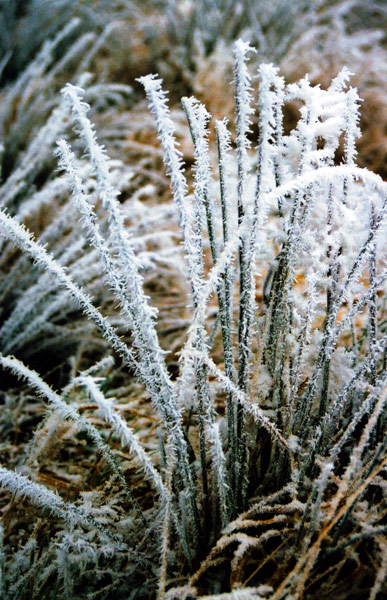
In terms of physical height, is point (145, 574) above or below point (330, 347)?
below

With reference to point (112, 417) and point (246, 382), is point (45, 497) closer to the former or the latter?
point (112, 417)

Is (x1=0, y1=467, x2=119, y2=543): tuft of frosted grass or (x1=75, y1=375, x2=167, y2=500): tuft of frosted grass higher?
(x1=75, y1=375, x2=167, y2=500): tuft of frosted grass

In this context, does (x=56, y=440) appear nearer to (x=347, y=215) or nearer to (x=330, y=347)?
(x=330, y=347)

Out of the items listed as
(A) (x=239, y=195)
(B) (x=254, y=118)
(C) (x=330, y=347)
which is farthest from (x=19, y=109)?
(C) (x=330, y=347)

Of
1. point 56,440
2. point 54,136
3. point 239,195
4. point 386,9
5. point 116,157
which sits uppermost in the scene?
point 386,9

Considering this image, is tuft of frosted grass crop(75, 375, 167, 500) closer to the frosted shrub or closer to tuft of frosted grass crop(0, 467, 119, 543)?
the frosted shrub

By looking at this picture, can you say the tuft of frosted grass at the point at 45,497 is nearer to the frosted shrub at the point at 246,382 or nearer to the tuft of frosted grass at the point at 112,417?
the frosted shrub at the point at 246,382

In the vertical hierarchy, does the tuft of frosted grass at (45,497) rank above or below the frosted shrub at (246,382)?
below

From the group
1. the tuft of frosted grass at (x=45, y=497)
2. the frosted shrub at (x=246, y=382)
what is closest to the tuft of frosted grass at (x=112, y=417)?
the frosted shrub at (x=246, y=382)

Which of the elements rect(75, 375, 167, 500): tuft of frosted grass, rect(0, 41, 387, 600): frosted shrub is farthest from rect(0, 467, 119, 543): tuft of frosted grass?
rect(75, 375, 167, 500): tuft of frosted grass
